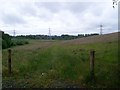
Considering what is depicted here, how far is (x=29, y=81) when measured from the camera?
951 cm

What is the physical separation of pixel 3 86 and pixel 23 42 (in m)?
31.9

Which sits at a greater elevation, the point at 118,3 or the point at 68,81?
the point at 118,3

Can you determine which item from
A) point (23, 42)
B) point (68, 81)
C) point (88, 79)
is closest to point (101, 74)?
point (88, 79)

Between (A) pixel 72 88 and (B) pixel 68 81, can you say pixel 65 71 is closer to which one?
(B) pixel 68 81

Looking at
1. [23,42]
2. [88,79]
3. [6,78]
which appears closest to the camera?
[88,79]

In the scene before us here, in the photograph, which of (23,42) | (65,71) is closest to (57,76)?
(65,71)

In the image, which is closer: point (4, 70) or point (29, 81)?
point (29, 81)

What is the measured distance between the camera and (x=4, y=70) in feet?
35.4

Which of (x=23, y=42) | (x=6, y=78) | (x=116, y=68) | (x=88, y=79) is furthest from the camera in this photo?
(x=23, y=42)

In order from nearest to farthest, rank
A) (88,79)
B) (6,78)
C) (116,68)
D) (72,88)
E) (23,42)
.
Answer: (72,88) < (88,79) < (6,78) < (116,68) < (23,42)

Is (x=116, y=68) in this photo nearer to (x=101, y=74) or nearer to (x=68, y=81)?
(x=101, y=74)

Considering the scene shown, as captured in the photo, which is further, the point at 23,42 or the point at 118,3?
the point at 23,42

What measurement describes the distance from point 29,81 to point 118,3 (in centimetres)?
Result: 534

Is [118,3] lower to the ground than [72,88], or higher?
higher
